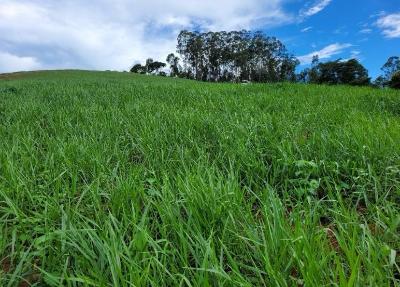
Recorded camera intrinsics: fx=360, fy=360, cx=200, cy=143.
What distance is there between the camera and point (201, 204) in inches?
95.3

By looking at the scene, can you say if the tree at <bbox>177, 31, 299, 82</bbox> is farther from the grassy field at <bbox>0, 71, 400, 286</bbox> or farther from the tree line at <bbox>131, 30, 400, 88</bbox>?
the grassy field at <bbox>0, 71, 400, 286</bbox>

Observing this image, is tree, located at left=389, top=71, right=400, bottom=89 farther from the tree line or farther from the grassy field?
the tree line

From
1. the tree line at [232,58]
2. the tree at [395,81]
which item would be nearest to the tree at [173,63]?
the tree line at [232,58]

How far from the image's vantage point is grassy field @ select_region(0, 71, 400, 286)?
1858 millimetres

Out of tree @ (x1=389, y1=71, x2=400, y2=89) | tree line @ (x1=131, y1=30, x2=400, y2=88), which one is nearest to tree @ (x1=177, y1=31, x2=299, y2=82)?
tree line @ (x1=131, y1=30, x2=400, y2=88)

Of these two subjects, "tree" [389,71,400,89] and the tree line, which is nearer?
"tree" [389,71,400,89]

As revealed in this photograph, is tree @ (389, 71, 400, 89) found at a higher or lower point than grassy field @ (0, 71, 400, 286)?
lower

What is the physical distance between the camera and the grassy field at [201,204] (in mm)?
1858

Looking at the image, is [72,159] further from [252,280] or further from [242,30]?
[242,30]

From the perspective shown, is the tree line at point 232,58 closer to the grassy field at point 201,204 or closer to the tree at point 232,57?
the tree at point 232,57

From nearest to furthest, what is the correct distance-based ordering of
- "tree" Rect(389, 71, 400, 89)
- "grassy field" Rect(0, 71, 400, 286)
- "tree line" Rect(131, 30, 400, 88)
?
1. "grassy field" Rect(0, 71, 400, 286)
2. "tree" Rect(389, 71, 400, 89)
3. "tree line" Rect(131, 30, 400, 88)

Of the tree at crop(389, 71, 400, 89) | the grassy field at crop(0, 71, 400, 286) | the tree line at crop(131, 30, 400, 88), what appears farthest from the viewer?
the tree line at crop(131, 30, 400, 88)

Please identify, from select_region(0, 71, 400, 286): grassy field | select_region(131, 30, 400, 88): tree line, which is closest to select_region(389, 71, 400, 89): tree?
select_region(0, 71, 400, 286): grassy field

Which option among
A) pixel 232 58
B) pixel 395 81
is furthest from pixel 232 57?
pixel 395 81
